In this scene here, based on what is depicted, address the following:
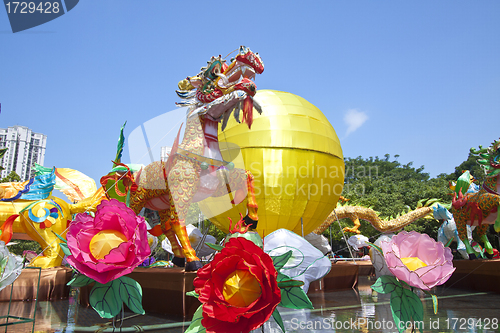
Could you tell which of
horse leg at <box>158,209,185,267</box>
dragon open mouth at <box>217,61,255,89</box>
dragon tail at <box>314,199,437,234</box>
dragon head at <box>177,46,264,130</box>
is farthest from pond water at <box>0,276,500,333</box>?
dragon tail at <box>314,199,437,234</box>

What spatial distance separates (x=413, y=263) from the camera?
1221 mm

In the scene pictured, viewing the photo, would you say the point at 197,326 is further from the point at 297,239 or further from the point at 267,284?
the point at 297,239

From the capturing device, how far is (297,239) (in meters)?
2.81

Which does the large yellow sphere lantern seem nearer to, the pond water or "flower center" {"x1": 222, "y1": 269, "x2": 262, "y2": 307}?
the pond water

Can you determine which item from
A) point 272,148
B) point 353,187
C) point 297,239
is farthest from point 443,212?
point 353,187

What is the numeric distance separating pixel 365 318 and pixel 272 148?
4.29 m

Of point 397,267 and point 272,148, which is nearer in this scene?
point 397,267

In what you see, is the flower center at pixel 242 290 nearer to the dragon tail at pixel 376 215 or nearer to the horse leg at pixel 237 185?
the horse leg at pixel 237 185

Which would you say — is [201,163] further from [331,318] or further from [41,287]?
[41,287]

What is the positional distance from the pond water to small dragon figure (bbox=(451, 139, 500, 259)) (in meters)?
2.78

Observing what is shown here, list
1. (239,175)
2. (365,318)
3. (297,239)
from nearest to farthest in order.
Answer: (297,239)
(365,318)
(239,175)

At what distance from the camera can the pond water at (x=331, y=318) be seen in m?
3.26

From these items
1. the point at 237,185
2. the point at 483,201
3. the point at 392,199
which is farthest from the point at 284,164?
the point at 392,199

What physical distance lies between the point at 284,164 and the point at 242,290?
6614 mm
